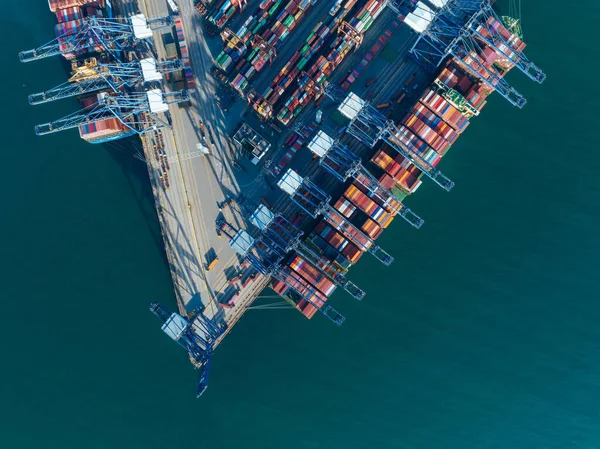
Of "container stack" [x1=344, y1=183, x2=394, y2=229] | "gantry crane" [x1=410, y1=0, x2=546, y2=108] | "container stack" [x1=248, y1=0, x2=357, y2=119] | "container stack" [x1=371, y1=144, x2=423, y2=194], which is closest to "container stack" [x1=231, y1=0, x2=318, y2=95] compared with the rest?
"container stack" [x1=248, y1=0, x2=357, y2=119]

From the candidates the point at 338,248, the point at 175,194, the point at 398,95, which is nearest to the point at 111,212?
the point at 175,194

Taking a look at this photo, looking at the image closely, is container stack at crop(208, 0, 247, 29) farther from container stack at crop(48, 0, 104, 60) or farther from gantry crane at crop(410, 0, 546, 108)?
gantry crane at crop(410, 0, 546, 108)

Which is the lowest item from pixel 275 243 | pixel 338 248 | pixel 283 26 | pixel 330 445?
pixel 330 445

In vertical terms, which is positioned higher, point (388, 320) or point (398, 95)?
point (398, 95)

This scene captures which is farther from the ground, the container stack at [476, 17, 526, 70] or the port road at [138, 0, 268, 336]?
the container stack at [476, 17, 526, 70]

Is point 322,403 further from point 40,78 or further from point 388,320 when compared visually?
point 40,78

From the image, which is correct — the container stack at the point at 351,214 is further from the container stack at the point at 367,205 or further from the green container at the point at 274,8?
the green container at the point at 274,8

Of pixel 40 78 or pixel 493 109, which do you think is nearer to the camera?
pixel 493 109

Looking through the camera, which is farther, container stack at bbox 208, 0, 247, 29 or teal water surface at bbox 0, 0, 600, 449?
container stack at bbox 208, 0, 247, 29
